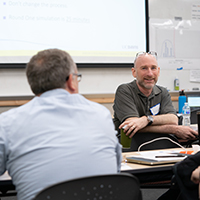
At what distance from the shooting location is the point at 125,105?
256cm

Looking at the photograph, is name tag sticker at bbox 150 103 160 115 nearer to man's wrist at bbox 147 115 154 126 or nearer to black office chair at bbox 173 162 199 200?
man's wrist at bbox 147 115 154 126

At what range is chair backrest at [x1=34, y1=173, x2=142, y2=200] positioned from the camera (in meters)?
0.90

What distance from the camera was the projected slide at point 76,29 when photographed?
3.60 meters

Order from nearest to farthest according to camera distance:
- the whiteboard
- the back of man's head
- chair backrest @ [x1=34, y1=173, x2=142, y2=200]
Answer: chair backrest @ [x1=34, y1=173, x2=142, y2=200] → the back of man's head → the whiteboard

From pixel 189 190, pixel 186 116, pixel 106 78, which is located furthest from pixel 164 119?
pixel 106 78

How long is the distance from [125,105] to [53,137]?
1.55 meters

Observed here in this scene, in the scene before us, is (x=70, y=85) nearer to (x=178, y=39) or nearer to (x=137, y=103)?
(x=137, y=103)

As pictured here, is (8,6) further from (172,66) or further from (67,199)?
(67,199)

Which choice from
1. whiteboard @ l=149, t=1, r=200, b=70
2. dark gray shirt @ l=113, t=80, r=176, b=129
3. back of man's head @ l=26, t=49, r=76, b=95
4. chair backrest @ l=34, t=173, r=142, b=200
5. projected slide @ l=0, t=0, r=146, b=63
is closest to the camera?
chair backrest @ l=34, t=173, r=142, b=200

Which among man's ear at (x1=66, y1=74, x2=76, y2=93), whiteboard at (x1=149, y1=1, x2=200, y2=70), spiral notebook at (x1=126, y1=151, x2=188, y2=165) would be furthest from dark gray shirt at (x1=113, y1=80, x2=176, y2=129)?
whiteboard at (x1=149, y1=1, x2=200, y2=70)

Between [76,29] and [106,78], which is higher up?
[76,29]

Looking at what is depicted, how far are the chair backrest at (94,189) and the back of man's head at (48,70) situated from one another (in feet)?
1.43

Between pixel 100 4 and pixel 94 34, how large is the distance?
0.39 meters

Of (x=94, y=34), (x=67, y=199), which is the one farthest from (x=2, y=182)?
(x=94, y=34)
